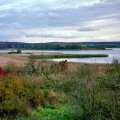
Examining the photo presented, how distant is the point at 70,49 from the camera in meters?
121

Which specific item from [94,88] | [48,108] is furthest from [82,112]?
[48,108]

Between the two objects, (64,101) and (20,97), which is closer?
(20,97)

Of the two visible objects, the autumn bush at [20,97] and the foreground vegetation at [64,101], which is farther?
the autumn bush at [20,97]

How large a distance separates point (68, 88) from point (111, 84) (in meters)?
6.42

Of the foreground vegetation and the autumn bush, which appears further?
the autumn bush

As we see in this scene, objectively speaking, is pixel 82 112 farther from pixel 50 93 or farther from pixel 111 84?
pixel 50 93

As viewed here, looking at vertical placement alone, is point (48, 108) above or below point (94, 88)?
below

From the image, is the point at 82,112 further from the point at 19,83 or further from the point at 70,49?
the point at 70,49

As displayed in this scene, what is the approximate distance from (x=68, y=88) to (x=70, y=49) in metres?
103

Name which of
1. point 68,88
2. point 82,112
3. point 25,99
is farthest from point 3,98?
point 68,88

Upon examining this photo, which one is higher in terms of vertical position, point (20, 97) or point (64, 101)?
point (20, 97)

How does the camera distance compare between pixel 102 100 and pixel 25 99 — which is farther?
pixel 25 99

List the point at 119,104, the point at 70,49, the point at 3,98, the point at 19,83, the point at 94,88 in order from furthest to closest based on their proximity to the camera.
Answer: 1. the point at 70,49
2. the point at 19,83
3. the point at 3,98
4. the point at 94,88
5. the point at 119,104

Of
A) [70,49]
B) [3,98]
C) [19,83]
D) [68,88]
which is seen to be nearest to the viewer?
[3,98]
